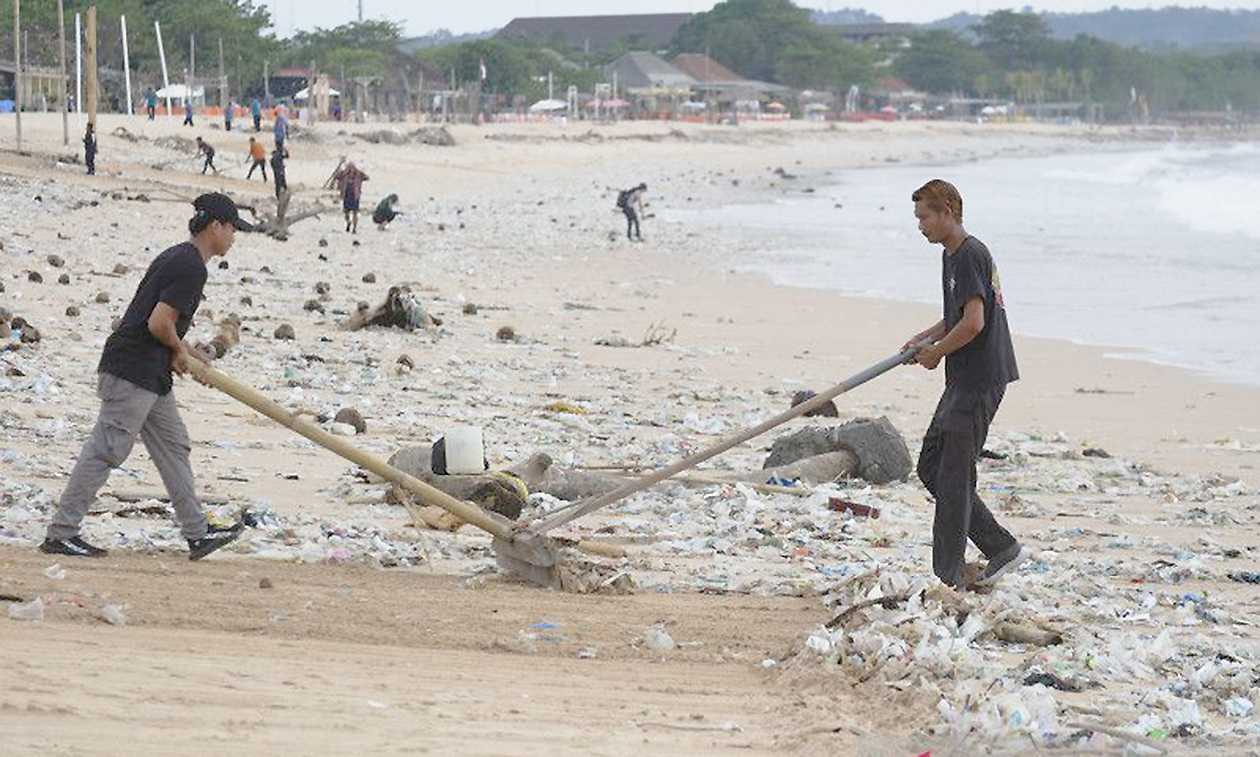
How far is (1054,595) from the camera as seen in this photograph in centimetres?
748

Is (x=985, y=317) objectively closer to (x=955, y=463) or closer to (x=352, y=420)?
(x=955, y=463)

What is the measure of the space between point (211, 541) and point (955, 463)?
279 cm

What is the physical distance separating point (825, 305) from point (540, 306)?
3.70 m

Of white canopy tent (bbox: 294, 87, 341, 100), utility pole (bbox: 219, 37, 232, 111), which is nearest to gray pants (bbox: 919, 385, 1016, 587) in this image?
utility pole (bbox: 219, 37, 232, 111)

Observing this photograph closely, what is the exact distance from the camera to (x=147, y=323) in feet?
23.4

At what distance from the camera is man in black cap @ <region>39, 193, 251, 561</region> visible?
23.3ft

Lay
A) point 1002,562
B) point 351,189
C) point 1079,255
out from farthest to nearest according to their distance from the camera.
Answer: point 1079,255 → point 351,189 → point 1002,562

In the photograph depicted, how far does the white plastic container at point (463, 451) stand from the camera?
823cm

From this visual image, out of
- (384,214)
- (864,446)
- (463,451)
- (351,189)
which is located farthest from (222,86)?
(463,451)

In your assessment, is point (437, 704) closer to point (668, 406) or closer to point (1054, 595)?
point (1054, 595)

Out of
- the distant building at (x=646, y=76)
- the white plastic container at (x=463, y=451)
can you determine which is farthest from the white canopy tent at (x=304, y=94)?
the white plastic container at (x=463, y=451)

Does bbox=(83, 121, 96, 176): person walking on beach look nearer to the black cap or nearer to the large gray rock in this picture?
the large gray rock

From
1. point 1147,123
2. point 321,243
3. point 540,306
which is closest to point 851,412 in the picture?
point 540,306

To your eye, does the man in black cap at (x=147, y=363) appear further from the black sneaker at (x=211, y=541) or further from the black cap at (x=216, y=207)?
the black sneaker at (x=211, y=541)
